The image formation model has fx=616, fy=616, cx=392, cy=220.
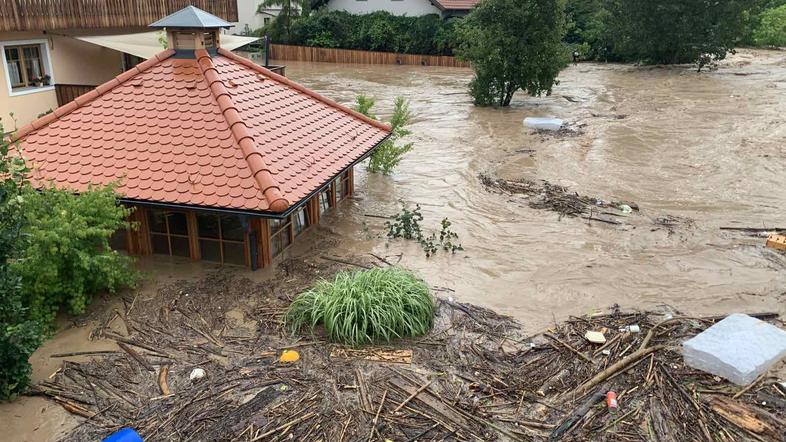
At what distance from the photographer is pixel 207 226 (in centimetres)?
984

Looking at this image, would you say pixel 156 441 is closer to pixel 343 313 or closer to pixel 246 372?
pixel 246 372

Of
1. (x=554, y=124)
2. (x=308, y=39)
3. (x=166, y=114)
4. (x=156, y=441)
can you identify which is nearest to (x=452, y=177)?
(x=554, y=124)

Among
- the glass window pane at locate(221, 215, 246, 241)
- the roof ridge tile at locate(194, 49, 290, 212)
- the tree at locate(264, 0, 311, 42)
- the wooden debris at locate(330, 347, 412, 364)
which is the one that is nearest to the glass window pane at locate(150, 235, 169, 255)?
the glass window pane at locate(221, 215, 246, 241)

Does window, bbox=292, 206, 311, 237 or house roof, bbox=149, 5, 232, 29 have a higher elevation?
house roof, bbox=149, 5, 232, 29

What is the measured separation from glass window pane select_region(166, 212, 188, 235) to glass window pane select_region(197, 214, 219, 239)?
0.23 metres

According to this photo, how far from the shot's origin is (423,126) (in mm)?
21875

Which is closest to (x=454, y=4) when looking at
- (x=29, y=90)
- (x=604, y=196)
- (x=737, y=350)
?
(x=29, y=90)

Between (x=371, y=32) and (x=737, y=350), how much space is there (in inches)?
1497

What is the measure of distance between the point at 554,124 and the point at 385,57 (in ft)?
75.8

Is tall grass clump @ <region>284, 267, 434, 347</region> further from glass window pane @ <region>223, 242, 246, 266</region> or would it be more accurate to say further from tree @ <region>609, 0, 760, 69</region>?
tree @ <region>609, 0, 760, 69</region>

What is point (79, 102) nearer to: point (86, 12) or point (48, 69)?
point (48, 69)

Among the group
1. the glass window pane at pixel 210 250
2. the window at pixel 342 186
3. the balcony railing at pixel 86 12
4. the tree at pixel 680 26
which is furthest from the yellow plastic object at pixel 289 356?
the tree at pixel 680 26

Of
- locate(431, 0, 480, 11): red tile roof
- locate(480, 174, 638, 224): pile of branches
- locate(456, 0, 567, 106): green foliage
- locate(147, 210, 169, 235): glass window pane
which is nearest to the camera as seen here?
locate(147, 210, 169, 235): glass window pane

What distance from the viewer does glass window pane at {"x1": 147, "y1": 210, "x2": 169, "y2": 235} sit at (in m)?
9.92
